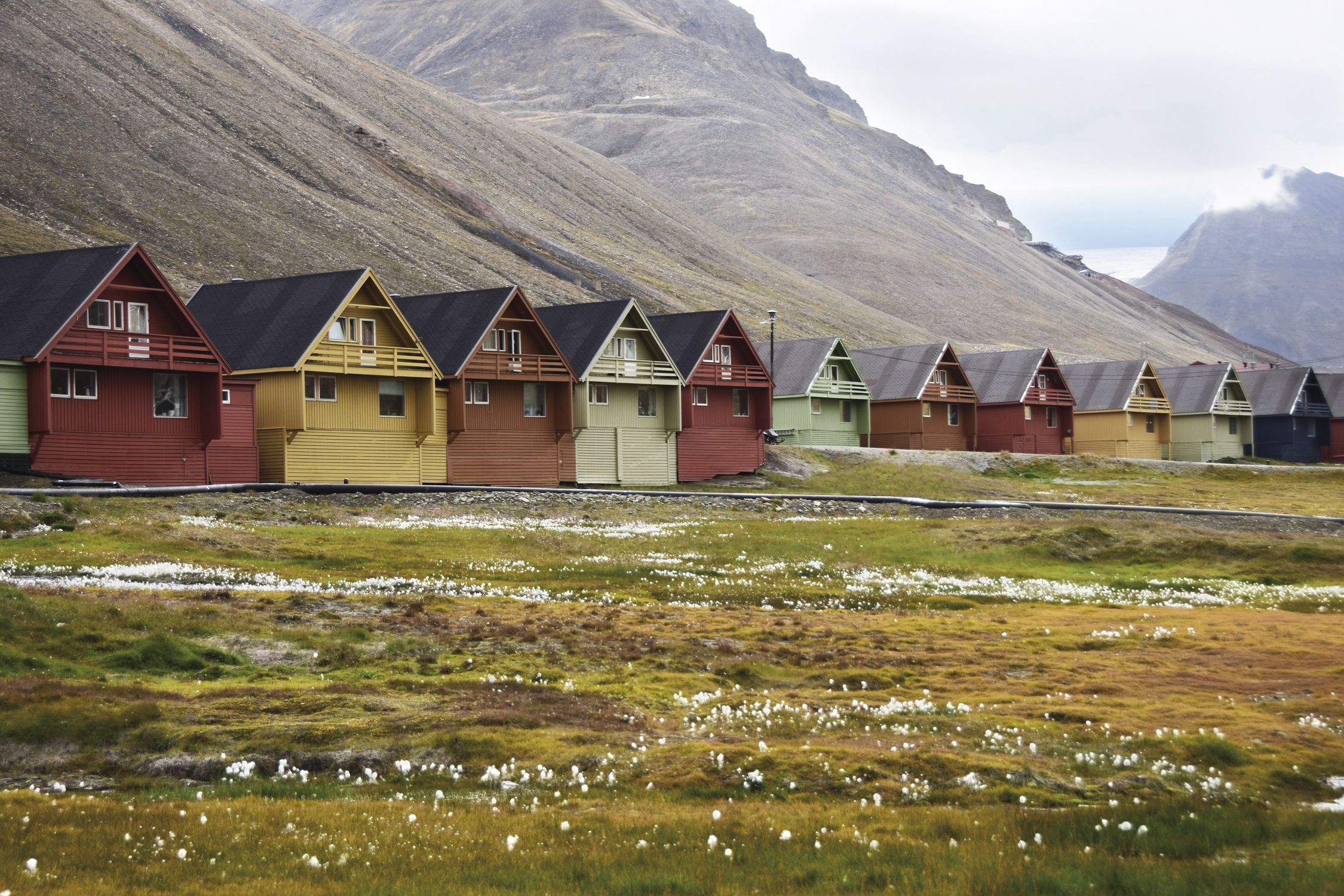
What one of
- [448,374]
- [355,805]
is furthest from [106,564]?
[448,374]

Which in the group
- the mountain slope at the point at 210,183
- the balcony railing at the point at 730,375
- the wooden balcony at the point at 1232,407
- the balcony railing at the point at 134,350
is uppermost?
the mountain slope at the point at 210,183

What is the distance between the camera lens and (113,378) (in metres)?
51.7

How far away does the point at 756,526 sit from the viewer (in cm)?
4803

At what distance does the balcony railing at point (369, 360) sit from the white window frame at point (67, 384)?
9788 millimetres

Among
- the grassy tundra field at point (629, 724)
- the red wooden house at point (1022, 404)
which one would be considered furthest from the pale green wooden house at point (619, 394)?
the red wooden house at point (1022, 404)

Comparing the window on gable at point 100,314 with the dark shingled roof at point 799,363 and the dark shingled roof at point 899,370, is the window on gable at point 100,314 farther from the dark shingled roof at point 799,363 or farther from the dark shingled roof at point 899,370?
the dark shingled roof at point 899,370

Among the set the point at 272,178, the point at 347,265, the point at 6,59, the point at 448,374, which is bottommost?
the point at 448,374

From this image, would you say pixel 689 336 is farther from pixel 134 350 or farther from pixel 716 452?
pixel 134 350

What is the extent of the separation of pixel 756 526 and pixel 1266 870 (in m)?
36.8

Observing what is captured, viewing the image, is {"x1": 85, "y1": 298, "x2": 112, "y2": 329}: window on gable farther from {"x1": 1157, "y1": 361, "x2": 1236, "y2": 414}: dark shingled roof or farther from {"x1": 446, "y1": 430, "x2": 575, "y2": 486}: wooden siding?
{"x1": 1157, "y1": 361, "x2": 1236, "y2": 414}: dark shingled roof

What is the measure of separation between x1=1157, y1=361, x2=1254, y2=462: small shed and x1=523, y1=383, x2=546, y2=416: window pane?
2663 inches

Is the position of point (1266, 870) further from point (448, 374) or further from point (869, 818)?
point (448, 374)

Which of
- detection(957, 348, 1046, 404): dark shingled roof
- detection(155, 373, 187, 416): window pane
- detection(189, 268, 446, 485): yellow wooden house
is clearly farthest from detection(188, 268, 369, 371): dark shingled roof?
detection(957, 348, 1046, 404): dark shingled roof

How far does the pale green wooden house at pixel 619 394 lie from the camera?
7038 cm
